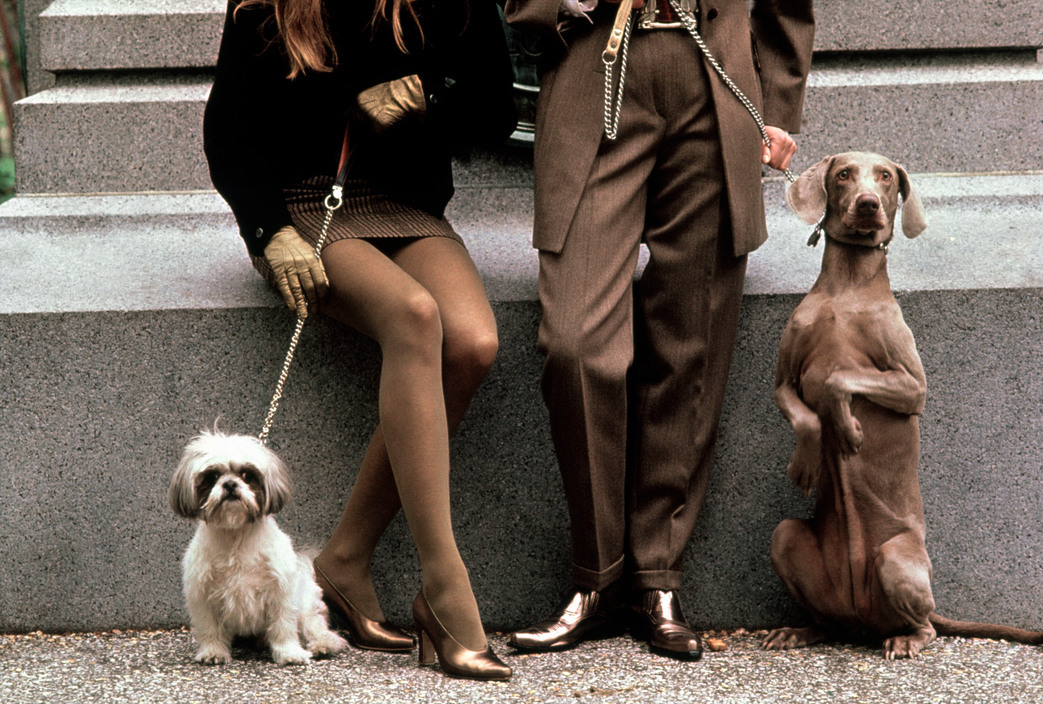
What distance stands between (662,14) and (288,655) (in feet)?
6.97

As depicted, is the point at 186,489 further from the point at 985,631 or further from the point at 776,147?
the point at 985,631

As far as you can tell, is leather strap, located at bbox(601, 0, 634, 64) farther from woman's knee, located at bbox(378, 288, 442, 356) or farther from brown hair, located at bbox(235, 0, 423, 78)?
woman's knee, located at bbox(378, 288, 442, 356)

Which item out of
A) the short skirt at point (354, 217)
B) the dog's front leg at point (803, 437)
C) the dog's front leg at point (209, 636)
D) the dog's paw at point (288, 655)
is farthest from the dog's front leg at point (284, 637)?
the dog's front leg at point (803, 437)

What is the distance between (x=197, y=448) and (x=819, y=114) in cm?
262

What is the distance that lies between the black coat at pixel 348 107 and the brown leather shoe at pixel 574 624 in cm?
129

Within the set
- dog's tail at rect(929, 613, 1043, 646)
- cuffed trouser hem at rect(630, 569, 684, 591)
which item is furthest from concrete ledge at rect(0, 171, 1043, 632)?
cuffed trouser hem at rect(630, 569, 684, 591)

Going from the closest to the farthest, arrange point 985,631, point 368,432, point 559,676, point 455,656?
1. point 455,656
2. point 559,676
3. point 985,631
4. point 368,432

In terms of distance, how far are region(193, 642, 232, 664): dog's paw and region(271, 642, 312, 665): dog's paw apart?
0.15 meters

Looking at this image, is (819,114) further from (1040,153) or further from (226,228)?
(226,228)

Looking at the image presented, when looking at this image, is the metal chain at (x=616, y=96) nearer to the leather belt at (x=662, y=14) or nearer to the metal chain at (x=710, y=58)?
the leather belt at (x=662, y=14)

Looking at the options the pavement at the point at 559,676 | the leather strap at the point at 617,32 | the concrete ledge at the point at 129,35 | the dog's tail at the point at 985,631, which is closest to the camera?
the pavement at the point at 559,676

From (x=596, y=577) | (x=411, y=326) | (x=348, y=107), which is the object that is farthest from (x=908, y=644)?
(x=348, y=107)

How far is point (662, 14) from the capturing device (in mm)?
3369

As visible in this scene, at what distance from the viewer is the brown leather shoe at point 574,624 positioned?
3475mm
